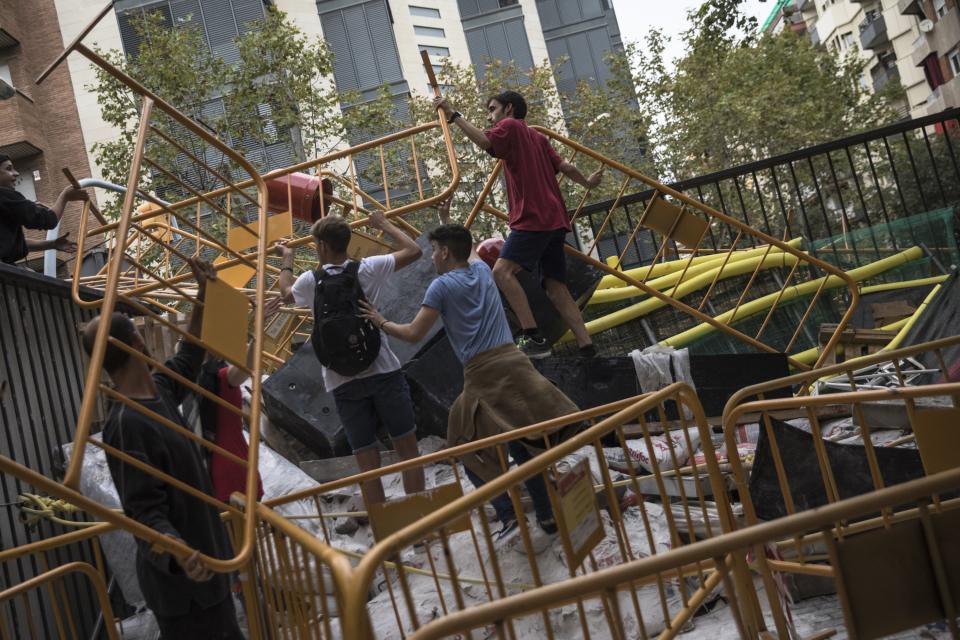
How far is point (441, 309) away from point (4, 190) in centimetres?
345

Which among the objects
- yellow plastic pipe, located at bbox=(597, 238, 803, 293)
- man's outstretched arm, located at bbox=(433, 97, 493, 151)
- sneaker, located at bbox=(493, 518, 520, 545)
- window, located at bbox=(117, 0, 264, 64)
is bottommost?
sneaker, located at bbox=(493, 518, 520, 545)

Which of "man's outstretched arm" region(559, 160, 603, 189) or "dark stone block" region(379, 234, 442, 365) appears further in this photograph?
"dark stone block" region(379, 234, 442, 365)

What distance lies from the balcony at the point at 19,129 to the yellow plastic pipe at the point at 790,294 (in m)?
25.8

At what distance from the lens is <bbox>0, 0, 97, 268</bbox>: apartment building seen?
1136 inches

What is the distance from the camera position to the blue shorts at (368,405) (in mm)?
5238

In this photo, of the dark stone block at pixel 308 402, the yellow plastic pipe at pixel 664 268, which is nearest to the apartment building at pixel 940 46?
the yellow plastic pipe at pixel 664 268

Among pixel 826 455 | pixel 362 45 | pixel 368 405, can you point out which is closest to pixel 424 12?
pixel 362 45

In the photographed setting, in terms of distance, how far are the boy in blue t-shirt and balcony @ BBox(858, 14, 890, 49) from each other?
52.6 metres

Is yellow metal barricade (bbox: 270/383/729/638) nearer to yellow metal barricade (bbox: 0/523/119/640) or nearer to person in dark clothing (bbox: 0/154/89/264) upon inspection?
yellow metal barricade (bbox: 0/523/119/640)

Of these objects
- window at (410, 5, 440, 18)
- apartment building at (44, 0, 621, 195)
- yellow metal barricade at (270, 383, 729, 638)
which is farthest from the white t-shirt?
window at (410, 5, 440, 18)

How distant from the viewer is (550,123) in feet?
104

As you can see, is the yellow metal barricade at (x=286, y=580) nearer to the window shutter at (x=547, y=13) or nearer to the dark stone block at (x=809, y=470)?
the dark stone block at (x=809, y=470)

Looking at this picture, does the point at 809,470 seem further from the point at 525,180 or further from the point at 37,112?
the point at 37,112

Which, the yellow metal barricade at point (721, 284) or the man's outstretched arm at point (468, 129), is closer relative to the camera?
the man's outstretched arm at point (468, 129)
